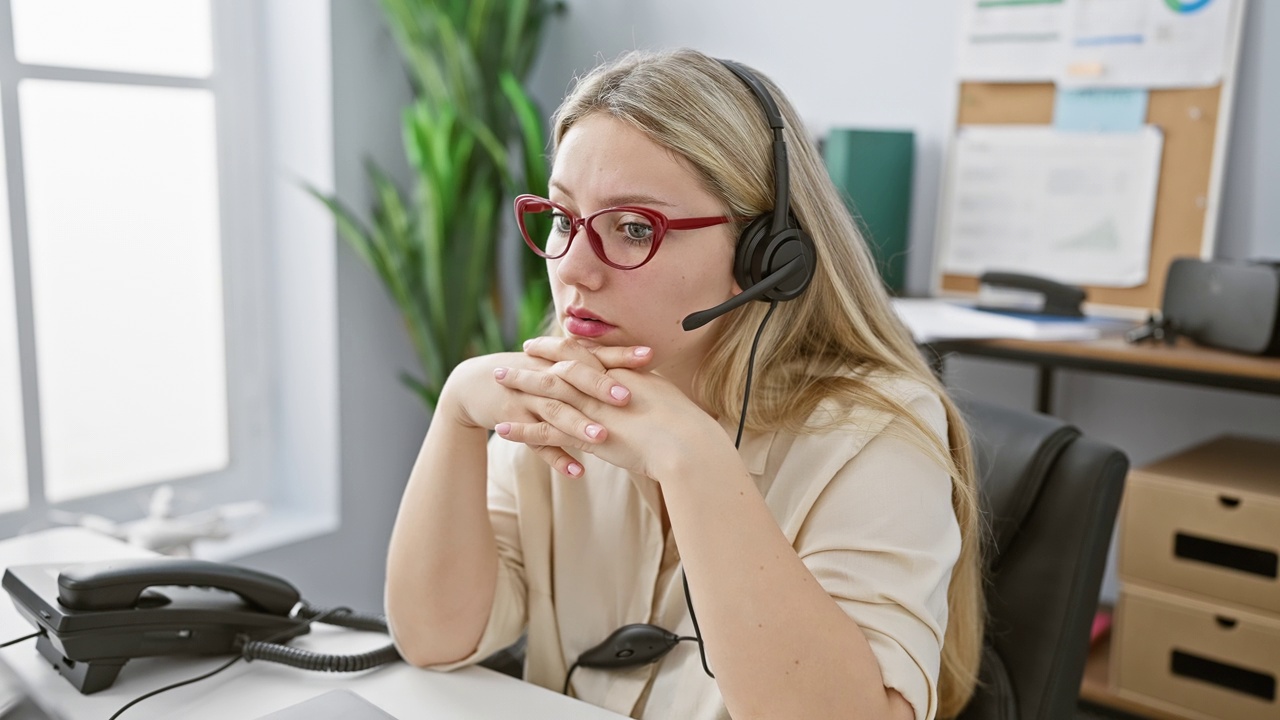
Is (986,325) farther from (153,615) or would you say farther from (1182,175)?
(153,615)

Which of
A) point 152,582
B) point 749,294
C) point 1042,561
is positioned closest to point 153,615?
point 152,582

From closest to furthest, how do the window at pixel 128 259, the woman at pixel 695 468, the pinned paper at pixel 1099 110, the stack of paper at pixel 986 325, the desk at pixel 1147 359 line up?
1. the woman at pixel 695 468
2. the desk at pixel 1147 359
3. the stack of paper at pixel 986 325
4. the pinned paper at pixel 1099 110
5. the window at pixel 128 259

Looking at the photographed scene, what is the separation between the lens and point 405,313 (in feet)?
8.38

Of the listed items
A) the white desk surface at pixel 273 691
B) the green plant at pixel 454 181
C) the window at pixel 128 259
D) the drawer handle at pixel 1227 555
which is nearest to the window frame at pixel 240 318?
the window at pixel 128 259

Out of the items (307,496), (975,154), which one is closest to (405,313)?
(307,496)

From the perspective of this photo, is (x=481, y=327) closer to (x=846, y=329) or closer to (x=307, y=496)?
(x=307, y=496)

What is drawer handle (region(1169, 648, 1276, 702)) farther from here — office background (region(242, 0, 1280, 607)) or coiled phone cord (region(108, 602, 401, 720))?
coiled phone cord (region(108, 602, 401, 720))

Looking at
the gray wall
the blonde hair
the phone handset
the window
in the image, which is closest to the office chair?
the blonde hair

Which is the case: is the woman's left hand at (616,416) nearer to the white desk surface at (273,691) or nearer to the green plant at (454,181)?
the white desk surface at (273,691)

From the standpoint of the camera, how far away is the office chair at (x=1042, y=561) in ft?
3.29

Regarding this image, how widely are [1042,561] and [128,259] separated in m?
2.18

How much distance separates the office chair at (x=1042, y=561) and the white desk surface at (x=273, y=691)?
0.42m

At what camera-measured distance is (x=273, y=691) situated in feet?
3.15

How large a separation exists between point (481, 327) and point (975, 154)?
1313 millimetres
